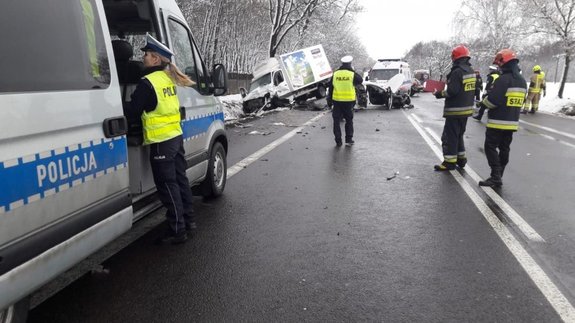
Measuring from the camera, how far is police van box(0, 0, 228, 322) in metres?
2.12

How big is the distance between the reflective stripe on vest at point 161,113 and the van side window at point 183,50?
26.9 inches

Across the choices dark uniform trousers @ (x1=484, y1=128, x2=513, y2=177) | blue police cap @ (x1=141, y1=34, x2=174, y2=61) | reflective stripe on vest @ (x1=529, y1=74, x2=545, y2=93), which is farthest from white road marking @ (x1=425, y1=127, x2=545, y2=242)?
reflective stripe on vest @ (x1=529, y1=74, x2=545, y2=93)

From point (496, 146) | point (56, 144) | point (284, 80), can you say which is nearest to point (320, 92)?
point (284, 80)

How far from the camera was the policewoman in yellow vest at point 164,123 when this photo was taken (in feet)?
11.4

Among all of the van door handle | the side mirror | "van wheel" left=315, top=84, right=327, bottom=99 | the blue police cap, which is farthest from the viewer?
"van wheel" left=315, top=84, right=327, bottom=99

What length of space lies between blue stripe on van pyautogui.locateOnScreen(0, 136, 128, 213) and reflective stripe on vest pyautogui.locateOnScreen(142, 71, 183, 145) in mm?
484

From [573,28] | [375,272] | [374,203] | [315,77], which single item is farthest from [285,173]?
[573,28]

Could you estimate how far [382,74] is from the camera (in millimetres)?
25156

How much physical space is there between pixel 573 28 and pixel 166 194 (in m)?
27.8

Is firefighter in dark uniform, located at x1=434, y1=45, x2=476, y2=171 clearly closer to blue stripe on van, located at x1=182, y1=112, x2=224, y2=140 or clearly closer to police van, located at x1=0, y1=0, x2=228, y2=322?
blue stripe on van, located at x1=182, y1=112, x2=224, y2=140

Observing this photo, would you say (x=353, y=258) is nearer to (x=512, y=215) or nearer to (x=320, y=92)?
(x=512, y=215)

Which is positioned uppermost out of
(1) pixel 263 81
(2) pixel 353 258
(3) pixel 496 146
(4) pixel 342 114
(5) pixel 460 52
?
(5) pixel 460 52

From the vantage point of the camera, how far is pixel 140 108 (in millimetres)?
3467

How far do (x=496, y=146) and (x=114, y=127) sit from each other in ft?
17.7
